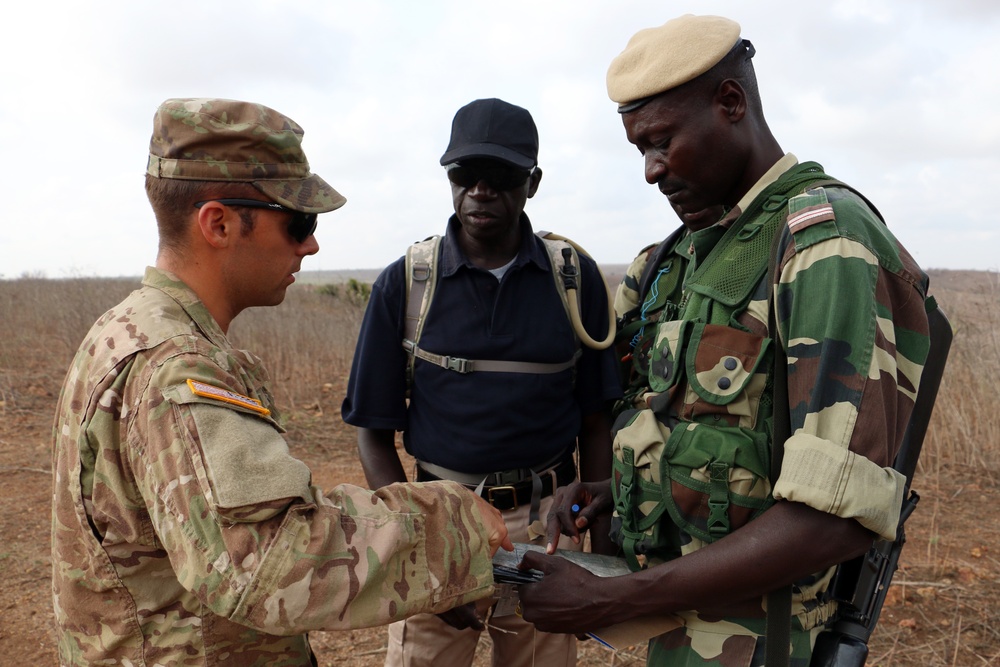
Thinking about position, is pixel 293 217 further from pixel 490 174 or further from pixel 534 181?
pixel 534 181

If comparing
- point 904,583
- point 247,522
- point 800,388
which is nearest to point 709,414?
point 800,388

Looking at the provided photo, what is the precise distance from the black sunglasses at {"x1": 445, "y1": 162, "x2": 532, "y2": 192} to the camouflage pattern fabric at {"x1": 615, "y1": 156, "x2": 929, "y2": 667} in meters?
0.97

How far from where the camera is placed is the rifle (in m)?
1.69

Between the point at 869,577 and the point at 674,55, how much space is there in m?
1.31

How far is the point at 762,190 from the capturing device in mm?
1770

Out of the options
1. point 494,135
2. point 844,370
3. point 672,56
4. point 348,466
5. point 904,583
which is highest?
point 672,56

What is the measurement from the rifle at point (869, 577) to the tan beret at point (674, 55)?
77cm

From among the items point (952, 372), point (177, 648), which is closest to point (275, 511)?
point (177, 648)

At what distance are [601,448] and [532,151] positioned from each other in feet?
3.82

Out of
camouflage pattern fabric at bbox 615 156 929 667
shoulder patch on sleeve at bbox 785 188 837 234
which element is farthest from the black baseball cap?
shoulder patch on sleeve at bbox 785 188 837 234

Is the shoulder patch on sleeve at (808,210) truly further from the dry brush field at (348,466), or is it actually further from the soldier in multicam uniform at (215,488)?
the dry brush field at (348,466)

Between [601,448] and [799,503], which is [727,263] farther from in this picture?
[601,448]

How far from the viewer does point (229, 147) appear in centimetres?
165

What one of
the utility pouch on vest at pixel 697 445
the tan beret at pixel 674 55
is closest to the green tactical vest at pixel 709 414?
the utility pouch on vest at pixel 697 445
